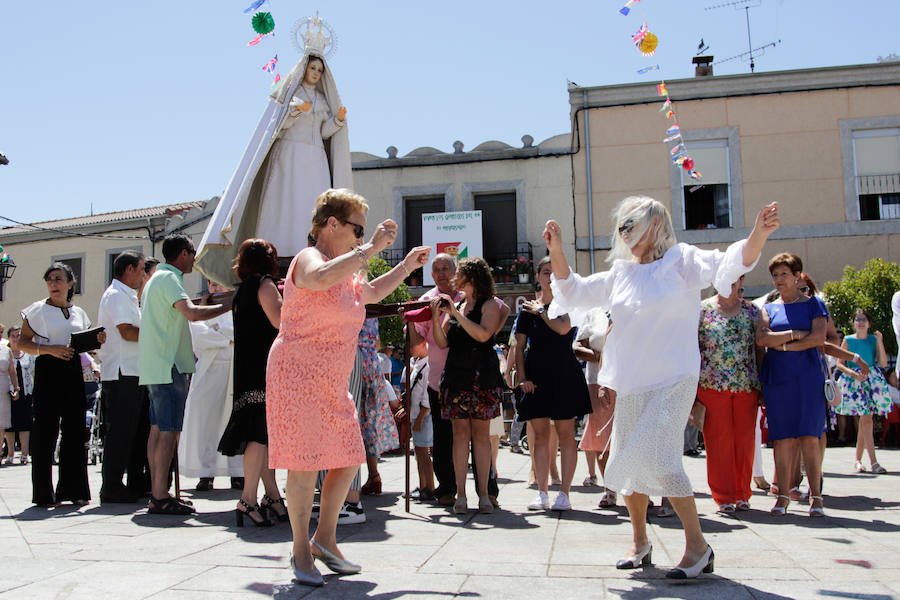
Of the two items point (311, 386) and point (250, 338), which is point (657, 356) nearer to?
point (311, 386)

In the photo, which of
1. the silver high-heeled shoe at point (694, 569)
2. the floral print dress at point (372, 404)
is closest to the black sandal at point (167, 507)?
the floral print dress at point (372, 404)

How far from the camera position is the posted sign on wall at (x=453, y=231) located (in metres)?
21.8

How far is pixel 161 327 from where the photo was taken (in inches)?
215

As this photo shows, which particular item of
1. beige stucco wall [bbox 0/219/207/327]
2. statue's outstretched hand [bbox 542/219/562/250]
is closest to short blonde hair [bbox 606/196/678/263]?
statue's outstretched hand [bbox 542/219/562/250]

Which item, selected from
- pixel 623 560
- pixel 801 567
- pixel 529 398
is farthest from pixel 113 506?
pixel 801 567

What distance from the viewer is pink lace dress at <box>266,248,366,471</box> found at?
10.8 feet

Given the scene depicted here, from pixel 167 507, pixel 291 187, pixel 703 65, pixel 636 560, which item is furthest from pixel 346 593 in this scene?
pixel 703 65

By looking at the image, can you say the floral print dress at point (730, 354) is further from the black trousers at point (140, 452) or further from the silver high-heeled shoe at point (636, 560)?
the black trousers at point (140, 452)

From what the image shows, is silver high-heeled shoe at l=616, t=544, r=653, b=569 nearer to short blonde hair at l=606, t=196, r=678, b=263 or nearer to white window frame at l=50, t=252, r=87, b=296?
short blonde hair at l=606, t=196, r=678, b=263

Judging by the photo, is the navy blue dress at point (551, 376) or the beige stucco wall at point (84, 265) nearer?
the navy blue dress at point (551, 376)

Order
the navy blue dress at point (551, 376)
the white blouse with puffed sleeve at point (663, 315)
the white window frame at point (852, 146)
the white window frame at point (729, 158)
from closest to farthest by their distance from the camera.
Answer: the white blouse with puffed sleeve at point (663, 315)
the navy blue dress at point (551, 376)
the white window frame at point (852, 146)
the white window frame at point (729, 158)

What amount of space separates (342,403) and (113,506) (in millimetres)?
3398

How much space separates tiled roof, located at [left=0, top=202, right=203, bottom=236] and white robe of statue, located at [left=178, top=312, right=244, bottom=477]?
874 inches

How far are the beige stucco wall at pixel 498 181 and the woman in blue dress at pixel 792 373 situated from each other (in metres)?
15.3
